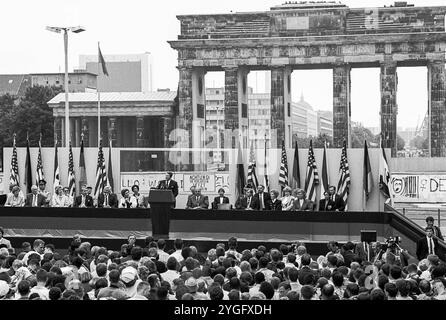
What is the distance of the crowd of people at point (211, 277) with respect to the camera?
8.34 meters

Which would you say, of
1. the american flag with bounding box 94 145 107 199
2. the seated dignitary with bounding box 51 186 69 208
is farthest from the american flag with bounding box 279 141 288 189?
the seated dignitary with bounding box 51 186 69 208

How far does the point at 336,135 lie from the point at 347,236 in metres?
57.5

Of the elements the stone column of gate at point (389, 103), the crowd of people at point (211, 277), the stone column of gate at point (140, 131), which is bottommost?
the crowd of people at point (211, 277)

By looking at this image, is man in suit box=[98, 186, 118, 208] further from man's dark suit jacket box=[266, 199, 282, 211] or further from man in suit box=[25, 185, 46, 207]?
man's dark suit jacket box=[266, 199, 282, 211]

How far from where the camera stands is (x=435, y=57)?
75.4 meters

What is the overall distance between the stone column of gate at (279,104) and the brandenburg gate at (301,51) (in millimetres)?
83

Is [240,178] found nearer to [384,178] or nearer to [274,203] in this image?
[384,178]

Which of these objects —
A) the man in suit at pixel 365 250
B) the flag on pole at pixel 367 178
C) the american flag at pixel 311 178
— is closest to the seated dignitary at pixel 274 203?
the american flag at pixel 311 178

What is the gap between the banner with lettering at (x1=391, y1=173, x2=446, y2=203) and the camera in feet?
96.6

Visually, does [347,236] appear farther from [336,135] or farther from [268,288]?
[336,135]

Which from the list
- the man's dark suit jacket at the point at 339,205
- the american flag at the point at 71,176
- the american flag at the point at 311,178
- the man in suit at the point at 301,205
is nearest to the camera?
the man in suit at the point at 301,205

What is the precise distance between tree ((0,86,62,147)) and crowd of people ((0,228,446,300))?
68901mm

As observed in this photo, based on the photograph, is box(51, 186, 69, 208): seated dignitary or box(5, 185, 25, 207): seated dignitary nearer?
box(5, 185, 25, 207): seated dignitary

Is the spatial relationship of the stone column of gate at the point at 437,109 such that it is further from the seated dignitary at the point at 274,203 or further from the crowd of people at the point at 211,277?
the crowd of people at the point at 211,277
